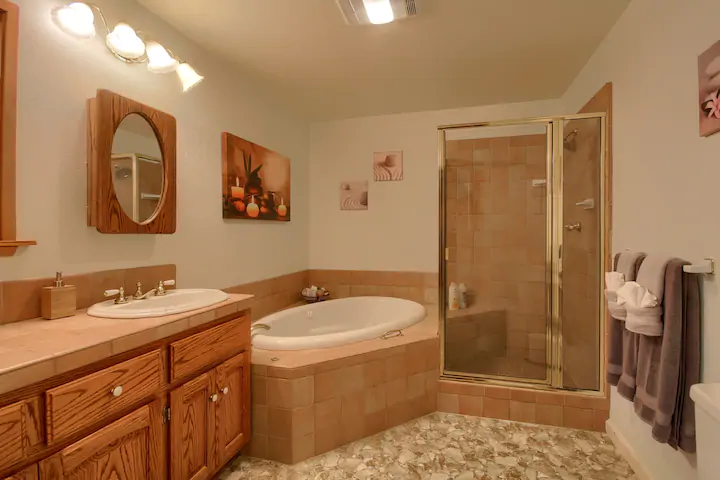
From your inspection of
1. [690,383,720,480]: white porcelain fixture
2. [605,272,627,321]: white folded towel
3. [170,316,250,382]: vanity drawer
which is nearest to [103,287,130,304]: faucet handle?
[170,316,250,382]: vanity drawer

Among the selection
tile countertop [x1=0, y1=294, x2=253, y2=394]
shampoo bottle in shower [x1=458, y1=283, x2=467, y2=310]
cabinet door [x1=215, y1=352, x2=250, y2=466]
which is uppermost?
tile countertop [x1=0, y1=294, x2=253, y2=394]

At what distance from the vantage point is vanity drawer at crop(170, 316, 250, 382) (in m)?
1.39

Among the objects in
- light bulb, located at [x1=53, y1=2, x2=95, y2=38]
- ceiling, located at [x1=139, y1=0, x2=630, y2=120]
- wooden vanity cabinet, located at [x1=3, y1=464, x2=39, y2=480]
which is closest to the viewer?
wooden vanity cabinet, located at [x1=3, y1=464, x2=39, y2=480]

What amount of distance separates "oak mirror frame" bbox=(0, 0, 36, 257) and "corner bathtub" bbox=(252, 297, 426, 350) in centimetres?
120

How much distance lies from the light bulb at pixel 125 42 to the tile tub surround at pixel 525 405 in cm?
248

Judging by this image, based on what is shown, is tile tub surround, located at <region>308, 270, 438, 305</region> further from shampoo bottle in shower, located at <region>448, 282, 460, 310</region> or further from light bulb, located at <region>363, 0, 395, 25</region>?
A: light bulb, located at <region>363, 0, 395, 25</region>

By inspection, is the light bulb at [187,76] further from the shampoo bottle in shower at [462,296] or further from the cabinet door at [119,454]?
the shampoo bottle in shower at [462,296]

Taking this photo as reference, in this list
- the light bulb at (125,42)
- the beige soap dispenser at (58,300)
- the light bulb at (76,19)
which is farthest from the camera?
the light bulb at (125,42)

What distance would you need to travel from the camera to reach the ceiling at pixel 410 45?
184 centimetres

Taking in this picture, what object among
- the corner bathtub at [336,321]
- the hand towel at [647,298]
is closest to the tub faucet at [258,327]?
the corner bathtub at [336,321]

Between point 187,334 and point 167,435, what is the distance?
359 mm

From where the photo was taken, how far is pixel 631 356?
1549 millimetres

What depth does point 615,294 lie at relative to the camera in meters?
1.60

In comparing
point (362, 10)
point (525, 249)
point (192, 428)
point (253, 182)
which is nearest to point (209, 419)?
point (192, 428)
